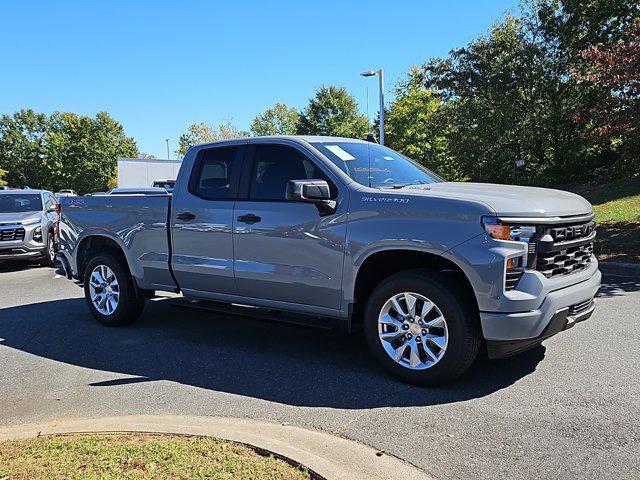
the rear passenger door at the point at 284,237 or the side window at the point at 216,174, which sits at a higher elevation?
the side window at the point at 216,174

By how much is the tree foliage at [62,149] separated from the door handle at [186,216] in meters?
68.0

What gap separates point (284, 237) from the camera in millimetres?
5102

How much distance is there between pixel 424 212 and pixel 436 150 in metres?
30.1

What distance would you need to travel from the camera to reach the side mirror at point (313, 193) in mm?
4664

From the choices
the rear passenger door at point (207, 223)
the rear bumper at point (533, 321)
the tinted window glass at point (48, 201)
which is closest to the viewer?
the rear bumper at point (533, 321)

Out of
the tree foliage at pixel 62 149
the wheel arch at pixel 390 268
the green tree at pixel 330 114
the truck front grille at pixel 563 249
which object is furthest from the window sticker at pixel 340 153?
the tree foliage at pixel 62 149

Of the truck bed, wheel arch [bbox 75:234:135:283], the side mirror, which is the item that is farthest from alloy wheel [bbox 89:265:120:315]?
the side mirror

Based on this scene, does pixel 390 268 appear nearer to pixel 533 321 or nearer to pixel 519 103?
pixel 533 321

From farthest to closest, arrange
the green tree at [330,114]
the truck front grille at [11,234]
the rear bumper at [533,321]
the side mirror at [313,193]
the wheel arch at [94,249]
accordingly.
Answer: the green tree at [330,114]
the truck front grille at [11,234]
the wheel arch at [94,249]
the side mirror at [313,193]
the rear bumper at [533,321]

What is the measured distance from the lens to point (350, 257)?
15.5ft

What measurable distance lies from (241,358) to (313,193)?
177 cm

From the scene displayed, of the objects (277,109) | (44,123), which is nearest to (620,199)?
(277,109)

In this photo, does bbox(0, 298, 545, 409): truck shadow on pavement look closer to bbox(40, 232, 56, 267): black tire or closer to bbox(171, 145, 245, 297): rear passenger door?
bbox(171, 145, 245, 297): rear passenger door

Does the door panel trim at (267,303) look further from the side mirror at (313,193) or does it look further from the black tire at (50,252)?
the black tire at (50,252)
